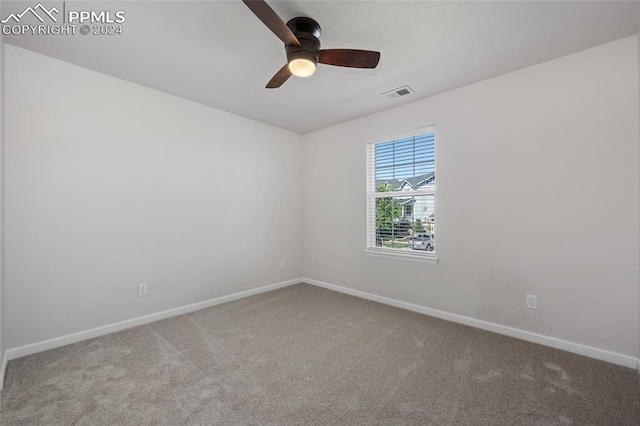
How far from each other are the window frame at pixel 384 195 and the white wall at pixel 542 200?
93mm

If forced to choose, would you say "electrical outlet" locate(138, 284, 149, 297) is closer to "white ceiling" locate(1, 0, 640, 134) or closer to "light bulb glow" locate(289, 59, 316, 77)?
"white ceiling" locate(1, 0, 640, 134)

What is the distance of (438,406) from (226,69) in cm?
308

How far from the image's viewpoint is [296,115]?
3.66 meters

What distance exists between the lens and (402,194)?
3375mm

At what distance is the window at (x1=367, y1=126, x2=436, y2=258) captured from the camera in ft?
10.4

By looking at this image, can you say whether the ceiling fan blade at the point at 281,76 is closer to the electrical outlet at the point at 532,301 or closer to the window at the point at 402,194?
the window at the point at 402,194

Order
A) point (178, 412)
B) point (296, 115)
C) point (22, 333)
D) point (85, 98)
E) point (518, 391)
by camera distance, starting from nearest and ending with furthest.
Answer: point (178, 412)
point (518, 391)
point (22, 333)
point (85, 98)
point (296, 115)

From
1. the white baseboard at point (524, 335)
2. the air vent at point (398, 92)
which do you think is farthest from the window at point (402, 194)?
the white baseboard at point (524, 335)

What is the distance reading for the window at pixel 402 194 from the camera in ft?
10.4

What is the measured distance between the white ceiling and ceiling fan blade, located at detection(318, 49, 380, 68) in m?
0.21

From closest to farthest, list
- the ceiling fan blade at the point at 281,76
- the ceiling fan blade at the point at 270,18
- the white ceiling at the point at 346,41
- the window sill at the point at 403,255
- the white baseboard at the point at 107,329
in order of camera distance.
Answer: the ceiling fan blade at the point at 270,18 < the white ceiling at the point at 346,41 < the ceiling fan blade at the point at 281,76 < the white baseboard at the point at 107,329 < the window sill at the point at 403,255

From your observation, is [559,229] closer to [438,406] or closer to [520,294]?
[520,294]

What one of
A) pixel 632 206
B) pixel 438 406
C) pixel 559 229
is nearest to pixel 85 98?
pixel 438 406

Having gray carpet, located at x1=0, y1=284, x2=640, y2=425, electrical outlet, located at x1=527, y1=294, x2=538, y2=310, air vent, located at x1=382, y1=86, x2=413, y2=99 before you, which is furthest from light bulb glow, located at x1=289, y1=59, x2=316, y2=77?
electrical outlet, located at x1=527, y1=294, x2=538, y2=310
